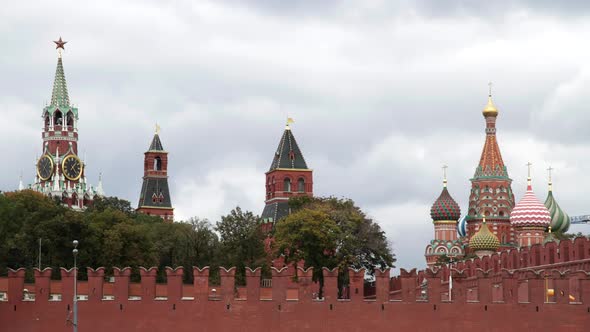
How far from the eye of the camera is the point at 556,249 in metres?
69.9

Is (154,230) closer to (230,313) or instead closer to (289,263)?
(289,263)

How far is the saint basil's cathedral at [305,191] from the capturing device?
4469 inches

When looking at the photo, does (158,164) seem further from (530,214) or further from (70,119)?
(530,214)

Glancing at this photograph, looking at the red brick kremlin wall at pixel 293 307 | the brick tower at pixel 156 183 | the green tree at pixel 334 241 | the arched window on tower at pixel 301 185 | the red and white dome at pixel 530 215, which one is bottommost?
the red brick kremlin wall at pixel 293 307

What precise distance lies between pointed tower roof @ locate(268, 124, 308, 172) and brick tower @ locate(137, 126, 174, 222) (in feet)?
109

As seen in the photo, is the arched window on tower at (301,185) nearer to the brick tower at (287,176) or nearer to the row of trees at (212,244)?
the brick tower at (287,176)

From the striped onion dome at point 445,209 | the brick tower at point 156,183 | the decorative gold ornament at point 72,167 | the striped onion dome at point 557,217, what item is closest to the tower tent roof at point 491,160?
the striped onion dome at point 445,209

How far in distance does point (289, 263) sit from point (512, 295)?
29629mm

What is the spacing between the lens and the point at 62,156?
589ft

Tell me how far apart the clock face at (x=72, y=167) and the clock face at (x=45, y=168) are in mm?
1476

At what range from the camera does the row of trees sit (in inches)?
3489

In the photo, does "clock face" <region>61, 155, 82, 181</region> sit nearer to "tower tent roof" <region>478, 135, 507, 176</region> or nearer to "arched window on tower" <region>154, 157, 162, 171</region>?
"arched window on tower" <region>154, 157, 162, 171</region>

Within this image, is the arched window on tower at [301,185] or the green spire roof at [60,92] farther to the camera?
the green spire roof at [60,92]

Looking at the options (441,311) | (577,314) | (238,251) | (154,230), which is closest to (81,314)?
(441,311)
